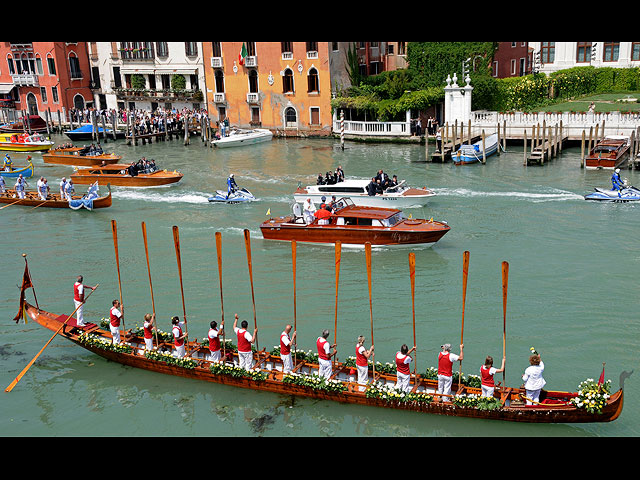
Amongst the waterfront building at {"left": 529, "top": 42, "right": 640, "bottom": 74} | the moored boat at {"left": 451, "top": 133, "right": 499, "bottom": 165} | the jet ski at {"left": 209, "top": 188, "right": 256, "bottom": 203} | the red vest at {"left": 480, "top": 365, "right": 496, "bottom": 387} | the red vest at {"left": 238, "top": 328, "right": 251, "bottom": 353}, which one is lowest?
the red vest at {"left": 480, "top": 365, "right": 496, "bottom": 387}

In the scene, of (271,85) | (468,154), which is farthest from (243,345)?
(271,85)

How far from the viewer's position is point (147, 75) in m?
55.0

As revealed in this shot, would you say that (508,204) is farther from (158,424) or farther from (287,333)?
(158,424)

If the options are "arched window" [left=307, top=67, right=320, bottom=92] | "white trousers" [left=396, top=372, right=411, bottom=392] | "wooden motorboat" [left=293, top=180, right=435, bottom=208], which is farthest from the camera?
"arched window" [left=307, top=67, right=320, bottom=92]

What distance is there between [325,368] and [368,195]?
46.7 ft

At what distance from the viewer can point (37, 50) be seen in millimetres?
55344

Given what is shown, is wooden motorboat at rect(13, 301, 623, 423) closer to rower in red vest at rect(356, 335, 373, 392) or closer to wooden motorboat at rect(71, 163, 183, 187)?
rower in red vest at rect(356, 335, 373, 392)

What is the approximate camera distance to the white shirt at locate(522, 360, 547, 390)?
34.5 ft

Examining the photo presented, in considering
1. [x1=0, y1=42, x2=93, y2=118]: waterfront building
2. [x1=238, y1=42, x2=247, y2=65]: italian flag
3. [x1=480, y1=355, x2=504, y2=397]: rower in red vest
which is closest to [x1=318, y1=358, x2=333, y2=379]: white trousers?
[x1=480, y1=355, x2=504, y2=397]: rower in red vest

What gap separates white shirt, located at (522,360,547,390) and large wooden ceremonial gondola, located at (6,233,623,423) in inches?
13.6

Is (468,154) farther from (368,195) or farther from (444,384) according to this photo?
(444,384)

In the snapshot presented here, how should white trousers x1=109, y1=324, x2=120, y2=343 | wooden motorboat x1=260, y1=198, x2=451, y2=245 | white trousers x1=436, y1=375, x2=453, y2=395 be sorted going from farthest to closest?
1. wooden motorboat x1=260, y1=198, x2=451, y2=245
2. white trousers x1=109, y1=324, x2=120, y2=343
3. white trousers x1=436, y1=375, x2=453, y2=395

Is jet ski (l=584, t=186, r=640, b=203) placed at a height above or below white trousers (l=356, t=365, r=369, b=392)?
above

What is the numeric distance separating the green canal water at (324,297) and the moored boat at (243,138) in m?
14.9
